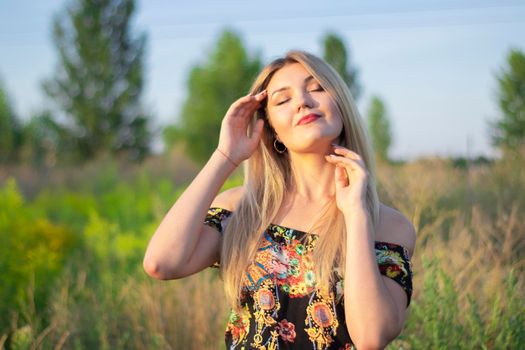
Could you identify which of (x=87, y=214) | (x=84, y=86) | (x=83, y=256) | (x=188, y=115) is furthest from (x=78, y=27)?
(x=83, y=256)

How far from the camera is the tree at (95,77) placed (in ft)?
82.3

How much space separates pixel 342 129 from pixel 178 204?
2.32 ft

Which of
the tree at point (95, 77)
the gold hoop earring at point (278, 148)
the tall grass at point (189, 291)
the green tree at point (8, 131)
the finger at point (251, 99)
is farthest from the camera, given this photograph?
the tree at point (95, 77)

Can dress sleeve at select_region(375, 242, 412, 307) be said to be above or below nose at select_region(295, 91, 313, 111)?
below

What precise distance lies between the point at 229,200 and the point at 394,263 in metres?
0.70

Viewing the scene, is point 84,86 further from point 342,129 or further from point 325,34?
point 342,129

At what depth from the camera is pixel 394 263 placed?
1953 millimetres

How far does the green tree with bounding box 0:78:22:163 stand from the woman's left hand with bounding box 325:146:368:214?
18598 mm

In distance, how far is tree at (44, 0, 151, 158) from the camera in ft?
82.3

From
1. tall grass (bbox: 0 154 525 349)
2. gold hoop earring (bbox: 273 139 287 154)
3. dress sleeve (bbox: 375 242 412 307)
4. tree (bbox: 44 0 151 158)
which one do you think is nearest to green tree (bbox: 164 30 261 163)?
tree (bbox: 44 0 151 158)

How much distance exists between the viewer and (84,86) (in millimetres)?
25234

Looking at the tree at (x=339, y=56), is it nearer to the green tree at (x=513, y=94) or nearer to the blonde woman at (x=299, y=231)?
the green tree at (x=513, y=94)

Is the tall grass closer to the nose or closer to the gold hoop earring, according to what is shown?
the gold hoop earring

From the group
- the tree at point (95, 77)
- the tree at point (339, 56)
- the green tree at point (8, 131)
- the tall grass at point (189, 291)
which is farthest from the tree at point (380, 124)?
the tall grass at point (189, 291)
